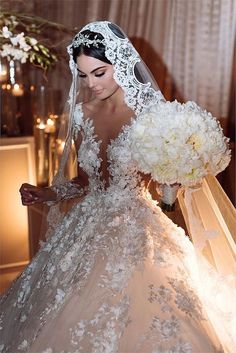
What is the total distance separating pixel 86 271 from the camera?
155 cm

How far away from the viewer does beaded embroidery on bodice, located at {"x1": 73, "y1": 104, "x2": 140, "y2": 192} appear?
1.66m

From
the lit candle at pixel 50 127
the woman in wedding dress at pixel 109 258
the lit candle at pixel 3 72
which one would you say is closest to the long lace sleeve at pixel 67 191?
the woman in wedding dress at pixel 109 258

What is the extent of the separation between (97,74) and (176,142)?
1.11 ft

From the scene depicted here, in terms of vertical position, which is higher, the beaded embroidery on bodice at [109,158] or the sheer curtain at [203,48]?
the sheer curtain at [203,48]

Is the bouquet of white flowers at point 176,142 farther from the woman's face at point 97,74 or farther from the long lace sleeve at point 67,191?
the long lace sleeve at point 67,191

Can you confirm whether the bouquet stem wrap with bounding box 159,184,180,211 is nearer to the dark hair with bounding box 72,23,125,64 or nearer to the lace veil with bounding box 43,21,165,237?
the lace veil with bounding box 43,21,165,237

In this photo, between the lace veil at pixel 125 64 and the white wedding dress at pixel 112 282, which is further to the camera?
the lace veil at pixel 125 64

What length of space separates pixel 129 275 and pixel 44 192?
431 millimetres

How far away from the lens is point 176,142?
1.45m

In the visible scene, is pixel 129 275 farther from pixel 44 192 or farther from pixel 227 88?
pixel 227 88

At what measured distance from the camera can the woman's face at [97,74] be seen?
162 centimetres

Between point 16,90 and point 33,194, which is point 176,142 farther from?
point 16,90

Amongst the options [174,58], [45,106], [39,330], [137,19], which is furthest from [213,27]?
[39,330]

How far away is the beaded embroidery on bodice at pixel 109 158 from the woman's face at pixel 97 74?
0.40 feet
